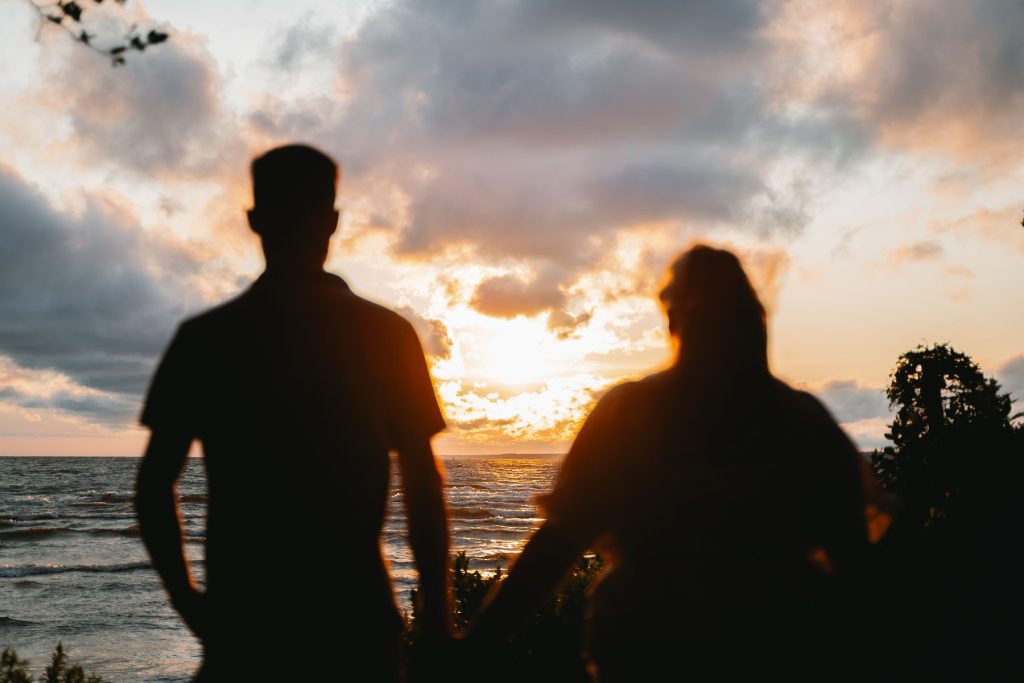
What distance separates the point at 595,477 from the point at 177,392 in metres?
1.13

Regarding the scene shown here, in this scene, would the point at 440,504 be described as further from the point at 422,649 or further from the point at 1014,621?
the point at 1014,621

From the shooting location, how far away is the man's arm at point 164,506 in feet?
6.80

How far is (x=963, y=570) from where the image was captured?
5707mm

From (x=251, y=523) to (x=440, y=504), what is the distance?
1.81 ft

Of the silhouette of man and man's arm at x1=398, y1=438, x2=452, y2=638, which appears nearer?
the silhouette of man

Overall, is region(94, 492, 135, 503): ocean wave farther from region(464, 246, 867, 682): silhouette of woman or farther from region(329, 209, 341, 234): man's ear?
region(464, 246, 867, 682): silhouette of woman

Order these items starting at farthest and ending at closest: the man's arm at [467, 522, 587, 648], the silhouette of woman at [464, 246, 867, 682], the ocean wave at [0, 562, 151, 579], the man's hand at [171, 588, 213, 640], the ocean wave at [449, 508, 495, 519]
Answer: the ocean wave at [449, 508, 495, 519]
the ocean wave at [0, 562, 151, 579]
the man's arm at [467, 522, 587, 648]
the man's hand at [171, 588, 213, 640]
the silhouette of woman at [464, 246, 867, 682]

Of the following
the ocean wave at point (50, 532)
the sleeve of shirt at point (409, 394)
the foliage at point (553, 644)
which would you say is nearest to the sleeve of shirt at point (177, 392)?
the sleeve of shirt at point (409, 394)

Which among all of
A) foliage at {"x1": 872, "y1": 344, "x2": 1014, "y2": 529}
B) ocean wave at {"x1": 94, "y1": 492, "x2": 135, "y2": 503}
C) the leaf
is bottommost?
ocean wave at {"x1": 94, "y1": 492, "x2": 135, "y2": 503}

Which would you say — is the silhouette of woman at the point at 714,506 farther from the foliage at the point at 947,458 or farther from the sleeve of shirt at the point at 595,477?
the foliage at the point at 947,458

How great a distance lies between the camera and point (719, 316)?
196 cm

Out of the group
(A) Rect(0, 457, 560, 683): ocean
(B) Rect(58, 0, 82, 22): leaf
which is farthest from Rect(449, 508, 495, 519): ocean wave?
(B) Rect(58, 0, 82, 22): leaf

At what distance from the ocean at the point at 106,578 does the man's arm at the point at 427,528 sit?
32 cm

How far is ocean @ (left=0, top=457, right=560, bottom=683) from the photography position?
13.3m
